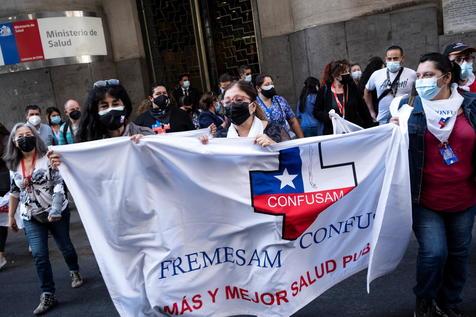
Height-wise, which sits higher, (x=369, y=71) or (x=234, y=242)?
(x=369, y=71)

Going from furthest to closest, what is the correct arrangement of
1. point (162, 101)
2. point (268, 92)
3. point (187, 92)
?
point (187, 92), point (268, 92), point (162, 101)

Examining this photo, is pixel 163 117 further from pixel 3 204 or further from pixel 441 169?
pixel 441 169

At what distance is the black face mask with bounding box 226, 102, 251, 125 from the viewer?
3.57 meters

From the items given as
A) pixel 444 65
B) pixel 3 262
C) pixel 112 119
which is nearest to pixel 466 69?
pixel 444 65

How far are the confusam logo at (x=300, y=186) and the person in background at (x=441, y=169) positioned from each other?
18.0 inches

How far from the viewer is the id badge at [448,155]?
3.02 m

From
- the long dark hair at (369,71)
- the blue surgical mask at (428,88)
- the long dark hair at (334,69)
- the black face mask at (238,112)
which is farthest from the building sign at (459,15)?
the black face mask at (238,112)

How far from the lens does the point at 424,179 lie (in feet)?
10.2

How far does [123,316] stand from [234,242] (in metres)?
0.88

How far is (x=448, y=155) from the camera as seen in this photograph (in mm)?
3023

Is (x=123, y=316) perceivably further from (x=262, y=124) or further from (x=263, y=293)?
(x=262, y=124)

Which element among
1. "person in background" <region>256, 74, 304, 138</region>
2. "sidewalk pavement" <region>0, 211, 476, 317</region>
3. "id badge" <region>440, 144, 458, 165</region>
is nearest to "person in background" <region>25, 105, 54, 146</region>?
"sidewalk pavement" <region>0, 211, 476, 317</region>

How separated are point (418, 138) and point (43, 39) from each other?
9117 millimetres

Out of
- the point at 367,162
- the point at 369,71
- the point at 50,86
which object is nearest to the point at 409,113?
the point at 367,162
